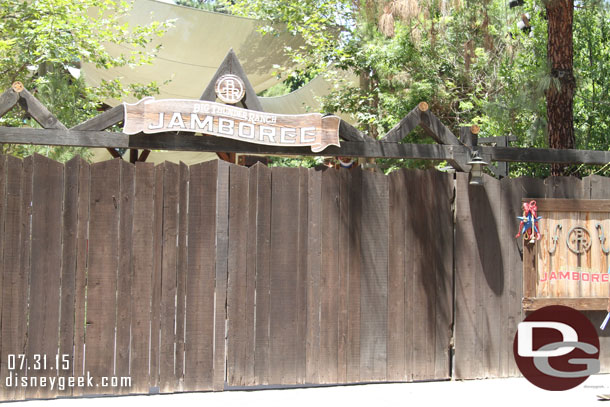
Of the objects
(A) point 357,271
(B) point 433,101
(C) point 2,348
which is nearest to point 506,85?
(B) point 433,101

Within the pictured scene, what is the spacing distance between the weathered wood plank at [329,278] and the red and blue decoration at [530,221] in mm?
1867

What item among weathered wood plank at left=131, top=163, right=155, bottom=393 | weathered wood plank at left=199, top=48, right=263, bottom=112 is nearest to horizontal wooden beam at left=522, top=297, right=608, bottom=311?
weathered wood plank at left=199, top=48, right=263, bottom=112

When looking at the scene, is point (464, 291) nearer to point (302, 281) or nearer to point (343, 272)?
point (343, 272)

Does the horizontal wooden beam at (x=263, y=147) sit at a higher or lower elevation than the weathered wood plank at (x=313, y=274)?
higher

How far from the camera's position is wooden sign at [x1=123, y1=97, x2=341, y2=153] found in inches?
220

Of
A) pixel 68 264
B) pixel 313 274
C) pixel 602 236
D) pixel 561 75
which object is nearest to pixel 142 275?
pixel 68 264

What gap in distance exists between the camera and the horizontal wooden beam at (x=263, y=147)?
5.53 meters

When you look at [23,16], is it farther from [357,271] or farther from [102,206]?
[357,271]

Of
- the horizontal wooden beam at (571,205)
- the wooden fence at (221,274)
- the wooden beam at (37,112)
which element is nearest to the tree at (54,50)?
the wooden beam at (37,112)

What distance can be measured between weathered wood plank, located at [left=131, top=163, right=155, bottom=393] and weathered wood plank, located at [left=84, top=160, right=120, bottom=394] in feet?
0.53

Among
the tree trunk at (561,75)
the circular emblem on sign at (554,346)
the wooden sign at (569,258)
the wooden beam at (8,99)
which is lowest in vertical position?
the circular emblem on sign at (554,346)

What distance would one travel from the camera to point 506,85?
11.8 m

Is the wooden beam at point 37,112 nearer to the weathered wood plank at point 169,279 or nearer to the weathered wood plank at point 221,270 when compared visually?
the weathered wood plank at point 169,279

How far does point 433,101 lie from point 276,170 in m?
7.70
